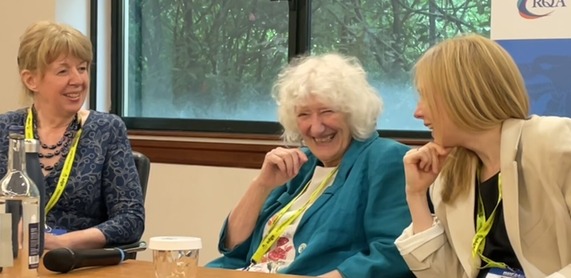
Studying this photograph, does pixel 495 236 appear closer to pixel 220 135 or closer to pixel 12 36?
pixel 220 135

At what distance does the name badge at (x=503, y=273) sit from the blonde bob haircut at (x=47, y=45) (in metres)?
1.51

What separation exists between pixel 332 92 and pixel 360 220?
0.42 m

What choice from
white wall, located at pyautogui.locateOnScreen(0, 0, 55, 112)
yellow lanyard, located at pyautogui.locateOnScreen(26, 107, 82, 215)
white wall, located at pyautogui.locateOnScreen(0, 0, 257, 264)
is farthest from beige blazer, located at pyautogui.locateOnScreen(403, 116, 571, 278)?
white wall, located at pyautogui.locateOnScreen(0, 0, 55, 112)

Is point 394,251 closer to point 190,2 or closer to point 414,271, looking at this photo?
point 414,271

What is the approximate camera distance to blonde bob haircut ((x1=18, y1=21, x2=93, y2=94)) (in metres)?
2.72

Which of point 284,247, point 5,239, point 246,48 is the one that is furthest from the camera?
point 246,48

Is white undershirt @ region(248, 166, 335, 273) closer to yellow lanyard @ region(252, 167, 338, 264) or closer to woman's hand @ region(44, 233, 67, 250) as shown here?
yellow lanyard @ region(252, 167, 338, 264)

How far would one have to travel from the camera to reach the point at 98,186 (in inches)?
107

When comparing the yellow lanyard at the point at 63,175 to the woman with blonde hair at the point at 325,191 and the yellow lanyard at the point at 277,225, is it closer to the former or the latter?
the woman with blonde hair at the point at 325,191

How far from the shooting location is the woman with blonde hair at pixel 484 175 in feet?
6.39

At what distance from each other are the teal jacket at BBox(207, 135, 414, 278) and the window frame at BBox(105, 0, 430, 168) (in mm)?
1085

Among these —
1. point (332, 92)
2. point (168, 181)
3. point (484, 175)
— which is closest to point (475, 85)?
point (484, 175)

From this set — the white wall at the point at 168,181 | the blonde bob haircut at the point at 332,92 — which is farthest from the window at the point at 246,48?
the blonde bob haircut at the point at 332,92

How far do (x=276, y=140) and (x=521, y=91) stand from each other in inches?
72.0
